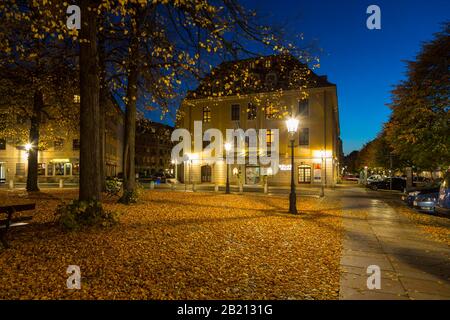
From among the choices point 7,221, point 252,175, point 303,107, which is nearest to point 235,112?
point 252,175

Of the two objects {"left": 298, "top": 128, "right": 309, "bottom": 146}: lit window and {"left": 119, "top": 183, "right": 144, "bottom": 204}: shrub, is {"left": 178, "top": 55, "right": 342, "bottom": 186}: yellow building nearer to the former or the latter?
{"left": 298, "top": 128, "right": 309, "bottom": 146}: lit window

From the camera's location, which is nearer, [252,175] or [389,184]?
[389,184]

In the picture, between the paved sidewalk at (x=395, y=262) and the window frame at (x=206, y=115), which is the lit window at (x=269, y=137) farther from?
the paved sidewalk at (x=395, y=262)

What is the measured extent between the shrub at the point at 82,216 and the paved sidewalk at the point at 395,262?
5.63m

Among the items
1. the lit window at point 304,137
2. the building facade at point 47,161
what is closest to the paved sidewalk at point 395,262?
the lit window at point 304,137

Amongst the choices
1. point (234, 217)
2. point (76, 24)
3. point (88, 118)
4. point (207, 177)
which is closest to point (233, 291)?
point (88, 118)

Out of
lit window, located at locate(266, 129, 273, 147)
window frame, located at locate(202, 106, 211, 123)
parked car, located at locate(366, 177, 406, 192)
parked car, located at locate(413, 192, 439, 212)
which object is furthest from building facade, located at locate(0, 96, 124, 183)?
parked car, located at locate(413, 192, 439, 212)

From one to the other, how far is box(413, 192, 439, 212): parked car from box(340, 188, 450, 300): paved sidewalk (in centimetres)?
515

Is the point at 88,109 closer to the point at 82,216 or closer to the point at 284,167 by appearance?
A: the point at 82,216

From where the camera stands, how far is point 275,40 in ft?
29.2

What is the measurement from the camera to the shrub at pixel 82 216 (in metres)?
7.28

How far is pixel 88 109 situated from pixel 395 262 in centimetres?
785

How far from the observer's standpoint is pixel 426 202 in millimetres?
14930
